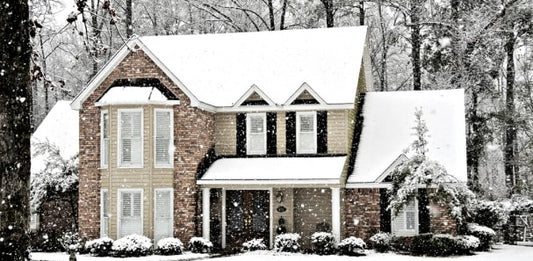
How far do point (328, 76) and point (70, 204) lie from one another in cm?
1110

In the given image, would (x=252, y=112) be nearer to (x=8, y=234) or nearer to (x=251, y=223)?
(x=251, y=223)

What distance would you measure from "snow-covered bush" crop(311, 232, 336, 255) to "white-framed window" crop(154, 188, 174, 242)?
5.00 m

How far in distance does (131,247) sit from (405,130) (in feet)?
36.1

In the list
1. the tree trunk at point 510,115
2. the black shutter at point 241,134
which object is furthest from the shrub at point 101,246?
the tree trunk at point 510,115

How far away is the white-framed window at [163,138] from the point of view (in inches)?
990

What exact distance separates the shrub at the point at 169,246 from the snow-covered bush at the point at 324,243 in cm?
446

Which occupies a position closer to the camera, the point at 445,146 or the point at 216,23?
the point at 445,146

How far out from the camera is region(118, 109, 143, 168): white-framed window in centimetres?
2508

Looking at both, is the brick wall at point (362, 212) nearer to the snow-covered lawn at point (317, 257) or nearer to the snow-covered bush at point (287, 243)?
the snow-covered lawn at point (317, 257)

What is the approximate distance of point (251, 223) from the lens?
86.9 ft

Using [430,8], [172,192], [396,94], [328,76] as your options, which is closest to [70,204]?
[172,192]

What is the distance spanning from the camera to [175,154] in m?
25.2

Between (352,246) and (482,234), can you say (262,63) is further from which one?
(482,234)

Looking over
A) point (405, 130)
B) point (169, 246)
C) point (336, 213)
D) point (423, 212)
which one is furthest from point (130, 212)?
point (405, 130)
